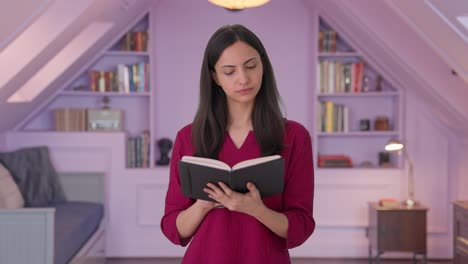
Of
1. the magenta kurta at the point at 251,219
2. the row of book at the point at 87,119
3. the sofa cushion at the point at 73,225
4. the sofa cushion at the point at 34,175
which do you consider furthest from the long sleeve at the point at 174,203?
the row of book at the point at 87,119

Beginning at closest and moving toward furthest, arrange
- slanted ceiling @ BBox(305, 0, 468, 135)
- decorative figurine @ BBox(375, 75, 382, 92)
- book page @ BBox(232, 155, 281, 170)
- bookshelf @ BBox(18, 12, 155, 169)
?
book page @ BBox(232, 155, 281, 170) < slanted ceiling @ BBox(305, 0, 468, 135) < bookshelf @ BBox(18, 12, 155, 169) < decorative figurine @ BBox(375, 75, 382, 92)

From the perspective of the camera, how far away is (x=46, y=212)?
10.4 ft

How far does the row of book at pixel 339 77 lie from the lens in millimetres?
5203

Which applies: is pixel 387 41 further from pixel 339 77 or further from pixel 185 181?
pixel 185 181

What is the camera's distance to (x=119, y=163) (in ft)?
16.8

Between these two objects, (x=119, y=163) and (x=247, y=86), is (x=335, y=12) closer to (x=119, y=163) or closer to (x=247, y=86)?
(x=119, y=163)

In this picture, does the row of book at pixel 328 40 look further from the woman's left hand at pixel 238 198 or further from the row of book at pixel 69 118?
the woman's left hand at pixel 238 198

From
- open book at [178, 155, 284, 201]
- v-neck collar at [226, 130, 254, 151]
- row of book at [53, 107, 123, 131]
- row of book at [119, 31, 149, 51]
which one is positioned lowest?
open book at [178, 155, 284, 201]

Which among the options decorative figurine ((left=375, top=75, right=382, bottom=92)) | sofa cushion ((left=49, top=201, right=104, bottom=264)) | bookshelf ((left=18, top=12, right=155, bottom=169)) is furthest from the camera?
decorative figurine ((left=375, top=75, right=382, bottom=92))

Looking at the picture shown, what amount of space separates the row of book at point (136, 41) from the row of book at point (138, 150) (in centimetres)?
76

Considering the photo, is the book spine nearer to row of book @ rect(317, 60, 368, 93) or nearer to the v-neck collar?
the v-neck collar

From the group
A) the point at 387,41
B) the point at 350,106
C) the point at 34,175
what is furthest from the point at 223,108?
the point at 350,106

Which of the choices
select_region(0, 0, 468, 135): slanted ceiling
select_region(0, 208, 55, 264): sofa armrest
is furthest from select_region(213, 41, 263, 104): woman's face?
select_region(0, 208, 55, 264): sofa armrest

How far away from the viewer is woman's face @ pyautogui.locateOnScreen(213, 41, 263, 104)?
1464 millimetres
